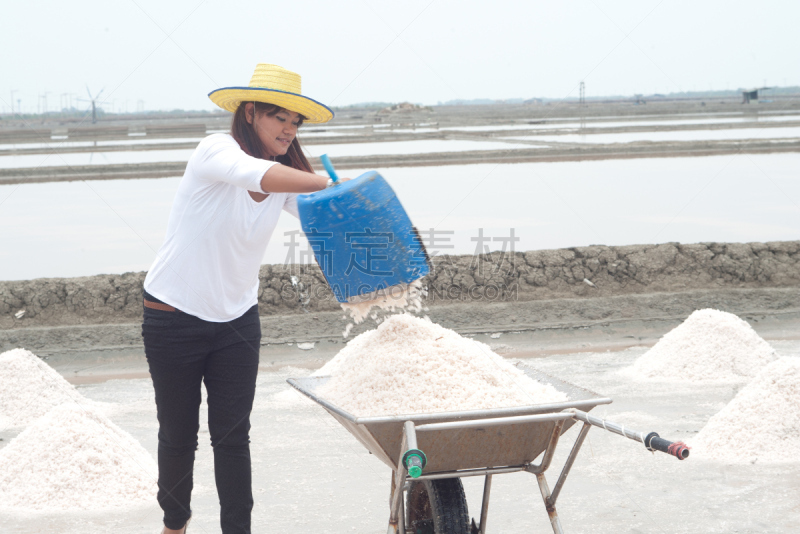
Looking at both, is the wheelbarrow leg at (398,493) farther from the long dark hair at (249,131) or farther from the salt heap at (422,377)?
the long dark hair at (249,131)

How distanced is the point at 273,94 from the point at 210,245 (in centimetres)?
42

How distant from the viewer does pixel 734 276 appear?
672 cm

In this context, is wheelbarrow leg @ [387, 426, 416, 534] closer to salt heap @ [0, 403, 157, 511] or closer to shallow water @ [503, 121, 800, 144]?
salt heap @ [0, 403, 157, 511]

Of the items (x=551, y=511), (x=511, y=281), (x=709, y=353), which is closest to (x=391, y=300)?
(x=551, y=511)

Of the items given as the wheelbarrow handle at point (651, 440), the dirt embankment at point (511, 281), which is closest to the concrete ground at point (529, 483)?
the wheelbarrow handle at point (651, 440)

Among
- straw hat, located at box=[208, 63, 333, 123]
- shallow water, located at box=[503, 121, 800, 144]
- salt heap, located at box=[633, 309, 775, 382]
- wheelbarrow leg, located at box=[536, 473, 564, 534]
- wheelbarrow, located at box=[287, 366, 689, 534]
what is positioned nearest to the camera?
wheelbarrow, located at box=[287, 366, 689, 534]

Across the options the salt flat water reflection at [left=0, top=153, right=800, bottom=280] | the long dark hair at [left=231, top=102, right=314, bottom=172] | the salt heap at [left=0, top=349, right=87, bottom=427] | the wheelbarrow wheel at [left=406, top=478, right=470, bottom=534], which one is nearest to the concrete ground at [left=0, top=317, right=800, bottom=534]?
the salt heap at [left=0, top=349, right=87, bottom=427]

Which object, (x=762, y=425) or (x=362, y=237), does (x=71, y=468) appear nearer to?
(x=362, y=237)

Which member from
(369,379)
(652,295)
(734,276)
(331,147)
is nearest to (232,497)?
(369,379)

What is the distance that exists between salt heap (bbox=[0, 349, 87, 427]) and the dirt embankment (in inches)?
73.5

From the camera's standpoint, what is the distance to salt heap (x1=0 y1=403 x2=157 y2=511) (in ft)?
9.79

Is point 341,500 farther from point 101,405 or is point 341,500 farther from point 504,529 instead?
point 101,405

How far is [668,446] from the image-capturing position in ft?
5.66

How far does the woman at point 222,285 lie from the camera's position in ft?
6.59
